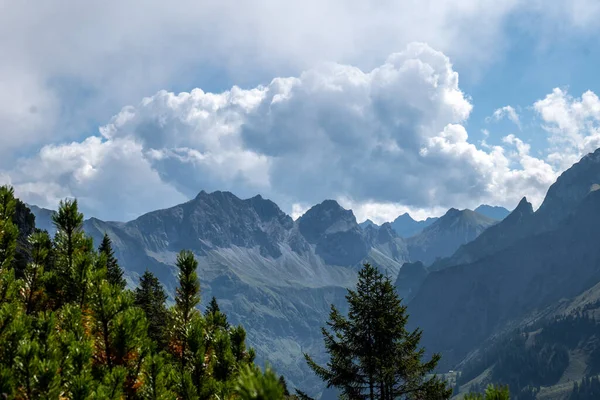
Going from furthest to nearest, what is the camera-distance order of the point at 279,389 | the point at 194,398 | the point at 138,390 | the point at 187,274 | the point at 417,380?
the point at 417,380 → the point at 187,274 → the point at 194,398 → the point at 138,390 → the point at 279,389

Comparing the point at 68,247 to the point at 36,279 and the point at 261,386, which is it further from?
the point at 261,386

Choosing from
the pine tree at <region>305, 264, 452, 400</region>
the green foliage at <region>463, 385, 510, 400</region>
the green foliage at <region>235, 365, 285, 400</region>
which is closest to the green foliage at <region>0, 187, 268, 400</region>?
the green foliage at <region>235, 365, 285, 400</region>

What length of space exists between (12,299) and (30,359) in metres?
4.56

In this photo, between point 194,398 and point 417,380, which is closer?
point 194,398

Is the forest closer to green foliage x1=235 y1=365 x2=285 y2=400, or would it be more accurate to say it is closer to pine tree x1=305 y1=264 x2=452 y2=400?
green foliage x1=235 y1=365 x2=285 y2=400

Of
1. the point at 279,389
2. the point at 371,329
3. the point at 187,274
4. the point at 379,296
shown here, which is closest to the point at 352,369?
the point at 371,329

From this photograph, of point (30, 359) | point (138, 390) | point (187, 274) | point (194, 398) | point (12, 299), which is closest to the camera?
point (30, 359)

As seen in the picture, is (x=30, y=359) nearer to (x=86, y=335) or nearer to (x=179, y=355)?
(x=86, y=335)

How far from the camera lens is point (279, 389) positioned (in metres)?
2.98

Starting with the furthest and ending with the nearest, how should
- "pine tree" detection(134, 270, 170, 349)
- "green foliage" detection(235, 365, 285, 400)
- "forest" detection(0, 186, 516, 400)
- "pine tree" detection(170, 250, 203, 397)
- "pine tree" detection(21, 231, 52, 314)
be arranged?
"pine tree" detection(134, 270, 170, 349) < "pine tree" detection(21, 231, 52, 314) < "pine tree" detection(170, 250, 203, 397) < "forest" detection(0, 186, 516, 400) < "green foliage" detection(235, 365, 285, 400)

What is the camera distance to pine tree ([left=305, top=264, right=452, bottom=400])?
2305 centimetres

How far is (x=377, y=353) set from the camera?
945 inches

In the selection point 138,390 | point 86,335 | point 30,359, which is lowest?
point 138,390

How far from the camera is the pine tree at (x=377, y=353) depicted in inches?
907
